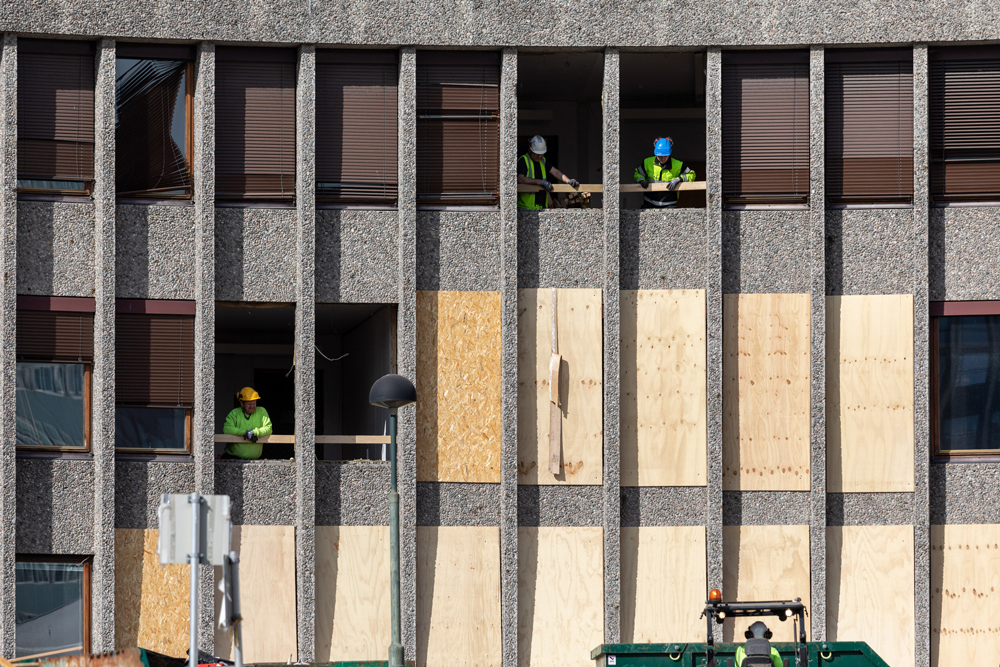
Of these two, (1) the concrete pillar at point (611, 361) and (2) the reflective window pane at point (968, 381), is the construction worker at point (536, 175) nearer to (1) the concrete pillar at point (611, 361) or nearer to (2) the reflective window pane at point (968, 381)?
(1) the concrete pillar at point (611, 361)

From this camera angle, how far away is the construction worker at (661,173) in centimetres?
1691

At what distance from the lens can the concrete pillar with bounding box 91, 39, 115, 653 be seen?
15570 mm

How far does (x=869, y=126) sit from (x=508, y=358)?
5613mm

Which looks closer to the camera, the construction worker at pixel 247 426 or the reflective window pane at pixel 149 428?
the reflective window pane at pixel 149 428

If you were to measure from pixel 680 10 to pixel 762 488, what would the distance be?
6.19 m

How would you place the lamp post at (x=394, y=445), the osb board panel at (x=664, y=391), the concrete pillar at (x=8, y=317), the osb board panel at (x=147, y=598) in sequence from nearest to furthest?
1. the lamp post at (x=394, y=445)
2. the concrete pillar at (x=8, y=317)
3. the osb board panel at (x=147, y=598)
4. the osb board panel at (x=664, y=391)

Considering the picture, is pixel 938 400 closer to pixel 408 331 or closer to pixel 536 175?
pixel 536 175

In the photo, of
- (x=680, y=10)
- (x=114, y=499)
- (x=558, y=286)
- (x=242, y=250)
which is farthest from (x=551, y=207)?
(x=114, y=499)

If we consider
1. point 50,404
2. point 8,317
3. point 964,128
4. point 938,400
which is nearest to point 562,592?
point 938,400

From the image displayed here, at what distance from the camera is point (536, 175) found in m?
17.0

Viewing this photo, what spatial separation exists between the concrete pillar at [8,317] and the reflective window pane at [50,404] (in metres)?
0.22

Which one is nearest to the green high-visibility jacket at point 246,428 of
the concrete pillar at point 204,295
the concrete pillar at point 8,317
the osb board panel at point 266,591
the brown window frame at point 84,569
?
the concrete pillar at point 204,295

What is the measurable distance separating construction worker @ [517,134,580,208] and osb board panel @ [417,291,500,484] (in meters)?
1.50

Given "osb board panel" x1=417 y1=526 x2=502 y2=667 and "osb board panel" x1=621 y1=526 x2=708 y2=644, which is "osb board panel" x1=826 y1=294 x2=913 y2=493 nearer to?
"osb board panel" x1=621 y1=526 x2=708 y2=644
